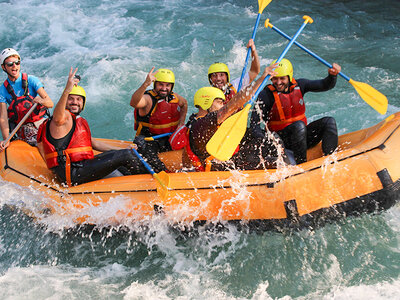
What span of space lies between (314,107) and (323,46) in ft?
8.04

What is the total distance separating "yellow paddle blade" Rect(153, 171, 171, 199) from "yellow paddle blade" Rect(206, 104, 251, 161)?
523 millimetres

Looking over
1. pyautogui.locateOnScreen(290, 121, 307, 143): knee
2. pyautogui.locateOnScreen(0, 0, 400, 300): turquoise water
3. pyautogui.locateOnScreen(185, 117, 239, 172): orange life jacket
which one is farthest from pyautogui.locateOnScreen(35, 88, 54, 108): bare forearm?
pyautogui.locateOnScreen(290, 121, 307, 143): knee

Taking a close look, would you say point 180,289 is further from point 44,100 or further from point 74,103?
point 44,100

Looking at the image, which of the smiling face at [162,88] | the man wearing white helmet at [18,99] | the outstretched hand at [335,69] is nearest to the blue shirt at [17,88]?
the man wearing white helmet at [18,99]

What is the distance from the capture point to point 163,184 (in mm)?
3912

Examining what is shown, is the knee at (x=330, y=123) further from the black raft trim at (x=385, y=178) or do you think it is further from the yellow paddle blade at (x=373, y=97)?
the black raft trim at (x=385, y=178)

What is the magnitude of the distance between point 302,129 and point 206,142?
99 cm

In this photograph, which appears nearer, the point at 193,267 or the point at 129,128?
the point at 193,267

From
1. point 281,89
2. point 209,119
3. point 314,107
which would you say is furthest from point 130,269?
point 314,107

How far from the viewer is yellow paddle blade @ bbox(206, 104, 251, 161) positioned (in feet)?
11.9

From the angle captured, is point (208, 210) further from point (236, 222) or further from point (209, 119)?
point (209, 119)

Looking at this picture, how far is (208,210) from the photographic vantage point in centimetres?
388

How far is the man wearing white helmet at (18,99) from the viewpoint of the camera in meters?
4.81

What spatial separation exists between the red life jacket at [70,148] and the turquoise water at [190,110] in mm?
410
